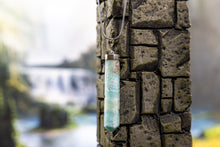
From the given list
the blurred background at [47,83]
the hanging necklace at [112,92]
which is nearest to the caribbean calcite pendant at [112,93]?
the hanging necklace at [112,92]

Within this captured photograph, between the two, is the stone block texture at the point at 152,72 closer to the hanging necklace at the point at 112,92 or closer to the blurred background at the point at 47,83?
the hanging necklace at the point at 112,92

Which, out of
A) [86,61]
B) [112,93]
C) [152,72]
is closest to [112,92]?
[112,93]

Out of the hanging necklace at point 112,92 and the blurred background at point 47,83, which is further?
the blurred background at point 47,83

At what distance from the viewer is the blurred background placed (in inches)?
126

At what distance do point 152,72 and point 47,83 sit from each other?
2397 millimetres

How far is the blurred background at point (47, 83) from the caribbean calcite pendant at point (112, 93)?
2183mm

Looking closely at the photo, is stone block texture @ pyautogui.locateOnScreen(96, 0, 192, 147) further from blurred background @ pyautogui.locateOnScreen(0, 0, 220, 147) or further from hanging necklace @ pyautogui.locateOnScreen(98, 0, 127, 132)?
blurred background @ pyautogui.locateOnScreen(0, 0, 220, 147)

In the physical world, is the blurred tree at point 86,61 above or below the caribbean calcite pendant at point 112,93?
above

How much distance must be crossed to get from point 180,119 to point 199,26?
282cm

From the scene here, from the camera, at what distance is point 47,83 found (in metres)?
3.37

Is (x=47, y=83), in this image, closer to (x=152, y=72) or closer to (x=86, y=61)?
(x=86, y=61)

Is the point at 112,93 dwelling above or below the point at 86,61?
below

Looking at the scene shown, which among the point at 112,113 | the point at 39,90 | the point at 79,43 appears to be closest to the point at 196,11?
the point at 79,43

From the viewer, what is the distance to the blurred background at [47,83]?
3211 mm
